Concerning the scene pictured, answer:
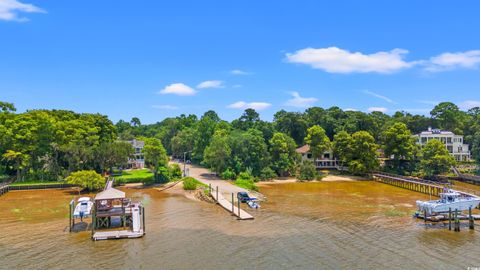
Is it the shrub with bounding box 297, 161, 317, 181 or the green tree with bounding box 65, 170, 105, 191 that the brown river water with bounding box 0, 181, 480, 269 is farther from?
the shrub with bounding box 297, 161, 317, 181

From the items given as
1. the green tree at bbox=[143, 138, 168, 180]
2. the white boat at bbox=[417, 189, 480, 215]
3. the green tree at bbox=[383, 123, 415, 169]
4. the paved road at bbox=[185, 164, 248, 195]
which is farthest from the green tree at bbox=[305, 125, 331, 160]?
the white boat at bbox=[417, 189, 480, 215]

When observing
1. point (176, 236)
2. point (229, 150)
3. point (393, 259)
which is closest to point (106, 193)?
point (176, 236)

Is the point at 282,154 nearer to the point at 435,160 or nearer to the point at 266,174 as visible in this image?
the point at 266,174

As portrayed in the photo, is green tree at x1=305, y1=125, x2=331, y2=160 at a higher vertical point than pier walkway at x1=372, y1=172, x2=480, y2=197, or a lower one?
higher

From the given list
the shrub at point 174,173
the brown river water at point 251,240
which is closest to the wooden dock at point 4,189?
the brown river water at point 251,240

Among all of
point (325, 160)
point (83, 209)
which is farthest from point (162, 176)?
point (325, 160)

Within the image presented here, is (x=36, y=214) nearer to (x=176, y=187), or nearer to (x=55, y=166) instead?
(x=176, y=187)
